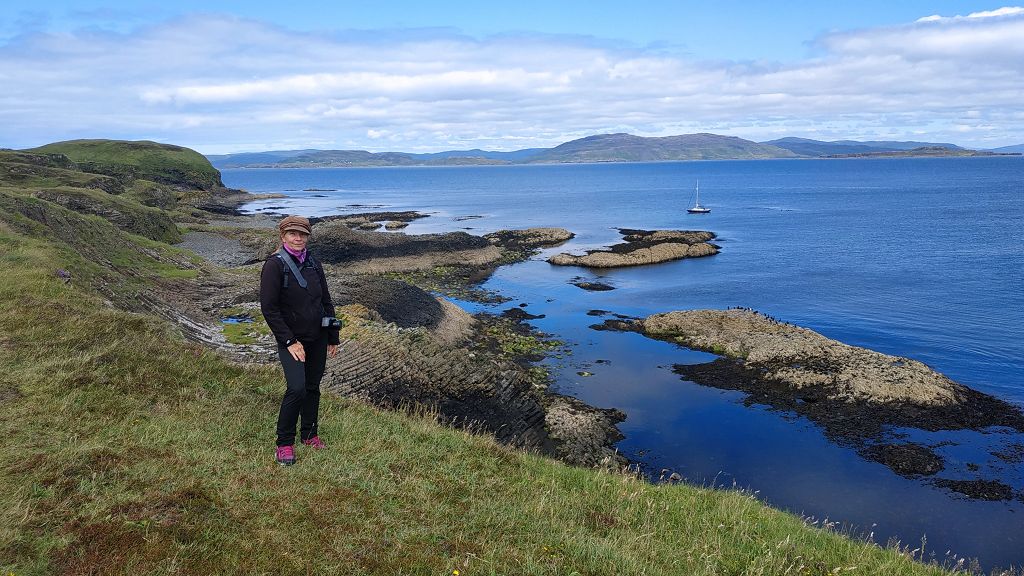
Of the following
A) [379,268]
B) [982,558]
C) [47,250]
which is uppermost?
[47,250]

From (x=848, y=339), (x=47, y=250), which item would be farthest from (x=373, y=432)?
(x=848, y=339)

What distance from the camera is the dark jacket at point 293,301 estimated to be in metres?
8.10

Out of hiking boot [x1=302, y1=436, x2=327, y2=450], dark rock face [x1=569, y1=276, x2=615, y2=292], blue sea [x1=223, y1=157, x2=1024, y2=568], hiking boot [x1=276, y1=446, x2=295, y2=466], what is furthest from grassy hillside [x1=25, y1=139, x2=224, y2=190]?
hiking boot [x1=276, y1=446, x2=295, y2=466]

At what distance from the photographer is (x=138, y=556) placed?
19.6 feet

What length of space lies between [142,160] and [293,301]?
156116 mm

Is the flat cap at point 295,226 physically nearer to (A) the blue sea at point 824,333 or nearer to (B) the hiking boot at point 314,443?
(B) the hiking boot at point 314,443

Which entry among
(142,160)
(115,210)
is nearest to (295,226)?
(115,210)

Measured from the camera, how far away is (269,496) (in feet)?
24.8

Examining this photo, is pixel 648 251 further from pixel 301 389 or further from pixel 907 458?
pixel 301 389

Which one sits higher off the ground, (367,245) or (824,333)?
(367,245)

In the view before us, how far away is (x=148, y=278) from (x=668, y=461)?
70.4ft

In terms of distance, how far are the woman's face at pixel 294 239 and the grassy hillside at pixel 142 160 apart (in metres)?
132

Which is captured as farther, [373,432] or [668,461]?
[668,461]

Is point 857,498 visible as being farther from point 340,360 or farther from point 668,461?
point 340,360
